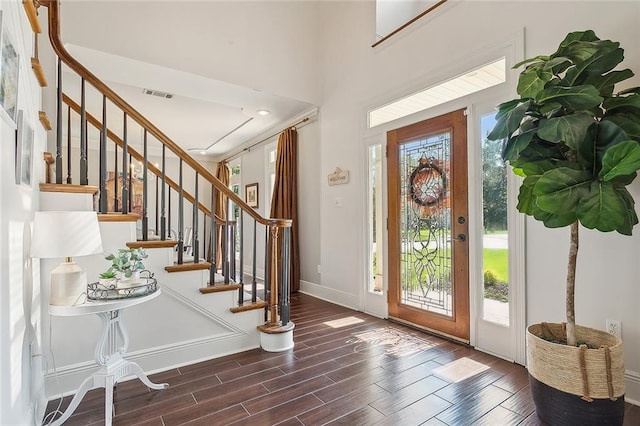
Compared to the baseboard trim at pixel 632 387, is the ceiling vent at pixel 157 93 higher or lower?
higher

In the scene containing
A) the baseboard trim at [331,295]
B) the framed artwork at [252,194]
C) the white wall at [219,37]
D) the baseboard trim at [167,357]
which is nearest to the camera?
the baseboard trim at [167,357]

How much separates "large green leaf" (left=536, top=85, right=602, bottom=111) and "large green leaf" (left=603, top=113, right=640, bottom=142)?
19 cm

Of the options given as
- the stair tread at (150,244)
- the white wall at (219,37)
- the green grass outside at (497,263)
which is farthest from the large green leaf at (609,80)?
the white wall at (219,37)

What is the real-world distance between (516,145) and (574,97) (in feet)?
1.11

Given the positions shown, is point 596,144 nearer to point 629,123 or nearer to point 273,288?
point 629,123

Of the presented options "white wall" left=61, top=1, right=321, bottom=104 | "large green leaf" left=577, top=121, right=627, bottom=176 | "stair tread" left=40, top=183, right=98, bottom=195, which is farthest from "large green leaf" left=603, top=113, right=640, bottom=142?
"white wall" left=61, top=1, right=321, bottom=104

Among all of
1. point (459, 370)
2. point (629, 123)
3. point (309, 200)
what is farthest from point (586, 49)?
point (309, 200)

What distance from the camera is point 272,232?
2.89 metres

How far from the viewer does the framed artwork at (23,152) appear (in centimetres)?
129

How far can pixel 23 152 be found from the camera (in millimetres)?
1353

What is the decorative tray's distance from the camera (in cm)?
183

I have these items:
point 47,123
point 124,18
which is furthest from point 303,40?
point 47,123

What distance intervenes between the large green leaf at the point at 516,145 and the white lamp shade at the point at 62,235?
7.59ft

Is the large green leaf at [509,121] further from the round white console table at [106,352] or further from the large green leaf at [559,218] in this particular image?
the round white console table at [106,352]
